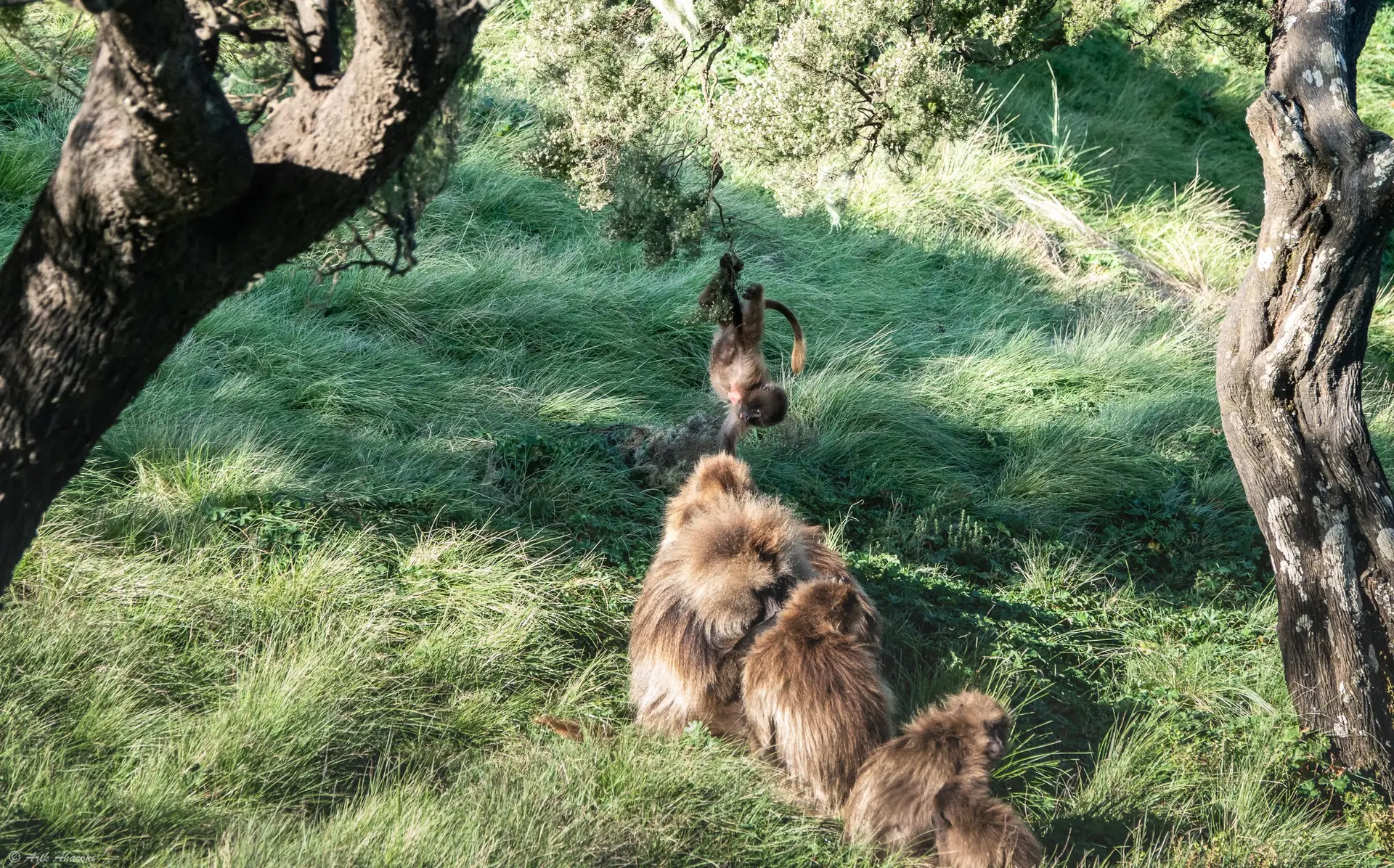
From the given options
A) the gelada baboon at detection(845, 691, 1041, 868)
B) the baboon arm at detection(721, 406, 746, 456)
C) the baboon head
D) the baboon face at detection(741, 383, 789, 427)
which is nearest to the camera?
the gelada baboon at detection(845, 691, 1041, 868)

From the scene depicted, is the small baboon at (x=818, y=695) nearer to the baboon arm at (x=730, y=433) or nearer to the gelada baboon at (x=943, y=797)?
the gelada baboon at (x=943, y=797)

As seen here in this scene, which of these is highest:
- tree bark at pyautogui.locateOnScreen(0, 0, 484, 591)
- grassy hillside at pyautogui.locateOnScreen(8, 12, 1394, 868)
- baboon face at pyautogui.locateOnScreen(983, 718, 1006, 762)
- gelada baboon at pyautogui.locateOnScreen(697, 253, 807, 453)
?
tree bark at pyautogui.locateOnScreen(0, 0, 484, 591)

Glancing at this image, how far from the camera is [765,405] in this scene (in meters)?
4.93

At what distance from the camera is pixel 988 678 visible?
15.8ft

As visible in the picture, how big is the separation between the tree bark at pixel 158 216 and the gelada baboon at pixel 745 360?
84.9 inches

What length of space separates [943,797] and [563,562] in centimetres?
204

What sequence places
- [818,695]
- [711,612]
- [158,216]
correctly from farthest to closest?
[711,612] → [818,695] → [158,216]

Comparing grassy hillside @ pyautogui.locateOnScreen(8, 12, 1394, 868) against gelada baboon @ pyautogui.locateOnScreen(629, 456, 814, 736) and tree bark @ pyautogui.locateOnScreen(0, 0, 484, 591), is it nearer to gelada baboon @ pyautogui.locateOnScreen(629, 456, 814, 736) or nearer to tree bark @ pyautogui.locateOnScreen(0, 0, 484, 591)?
gelada baboon @ pyautogui.locateOnScreen(629, 456, 814, 736)

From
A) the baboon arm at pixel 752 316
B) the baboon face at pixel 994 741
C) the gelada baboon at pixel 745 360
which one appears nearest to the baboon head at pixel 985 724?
the baboon face at pixel 994 741

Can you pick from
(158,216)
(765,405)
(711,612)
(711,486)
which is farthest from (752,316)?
(158,216)

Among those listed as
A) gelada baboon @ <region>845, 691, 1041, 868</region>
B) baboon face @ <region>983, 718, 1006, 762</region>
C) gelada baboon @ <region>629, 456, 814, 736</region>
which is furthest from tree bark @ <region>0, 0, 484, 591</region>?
baboon face @ <region>983, 718, 1006, 762</region>

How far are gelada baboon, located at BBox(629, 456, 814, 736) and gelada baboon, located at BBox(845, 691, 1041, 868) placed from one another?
55cm

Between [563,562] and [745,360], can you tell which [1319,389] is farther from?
[563,562]

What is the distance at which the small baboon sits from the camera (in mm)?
3887
